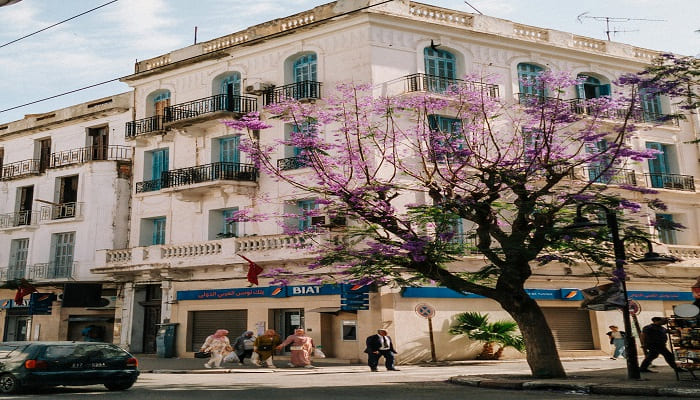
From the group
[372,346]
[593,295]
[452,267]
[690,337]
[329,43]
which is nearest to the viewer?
[690,337]

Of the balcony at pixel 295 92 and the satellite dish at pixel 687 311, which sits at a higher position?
the balcony at pixel 295 92

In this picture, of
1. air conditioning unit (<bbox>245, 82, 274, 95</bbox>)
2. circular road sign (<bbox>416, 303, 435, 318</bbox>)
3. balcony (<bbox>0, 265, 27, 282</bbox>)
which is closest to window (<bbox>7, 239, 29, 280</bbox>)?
balcony (<bbox>0, 265, 27, 282</bbox>)

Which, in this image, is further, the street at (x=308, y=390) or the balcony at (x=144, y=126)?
the balcony at (x=144, y=126)

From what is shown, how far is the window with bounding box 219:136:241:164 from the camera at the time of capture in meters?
27.8

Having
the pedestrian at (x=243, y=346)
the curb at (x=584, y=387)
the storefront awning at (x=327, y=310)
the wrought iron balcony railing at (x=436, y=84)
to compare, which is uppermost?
the wrought iron balcony railing at (x=436, y=84)

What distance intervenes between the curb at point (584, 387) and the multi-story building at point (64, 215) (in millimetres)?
20572

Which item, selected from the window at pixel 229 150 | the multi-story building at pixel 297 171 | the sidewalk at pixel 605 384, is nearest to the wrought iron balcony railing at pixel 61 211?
the multi-story building at pixel 297 171

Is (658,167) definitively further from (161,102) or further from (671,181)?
(161,102)

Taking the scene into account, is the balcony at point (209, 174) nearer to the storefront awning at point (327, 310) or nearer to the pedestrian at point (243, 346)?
the storefront awning at point (327, 310)

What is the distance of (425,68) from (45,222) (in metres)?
20.0

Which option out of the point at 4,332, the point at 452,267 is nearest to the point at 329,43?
the point at 452,267

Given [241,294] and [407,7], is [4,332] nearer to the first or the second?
[241,294]

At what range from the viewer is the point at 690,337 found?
42.3ft

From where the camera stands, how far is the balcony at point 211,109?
89.4 feet
